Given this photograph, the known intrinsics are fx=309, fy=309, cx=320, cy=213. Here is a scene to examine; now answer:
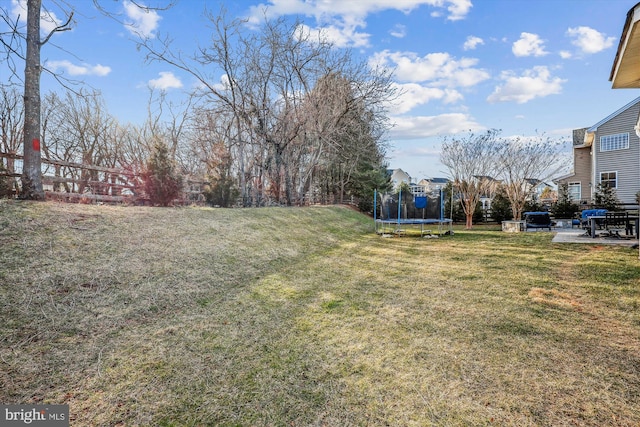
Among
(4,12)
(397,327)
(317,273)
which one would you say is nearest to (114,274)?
(317,273)

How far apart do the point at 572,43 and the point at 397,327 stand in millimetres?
11456

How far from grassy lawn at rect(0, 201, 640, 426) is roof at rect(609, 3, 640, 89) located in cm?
325

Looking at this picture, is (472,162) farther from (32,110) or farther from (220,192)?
(32,110)

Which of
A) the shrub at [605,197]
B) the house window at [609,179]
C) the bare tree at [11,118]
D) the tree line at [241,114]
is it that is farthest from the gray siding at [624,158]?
the bare tree at [11,118]

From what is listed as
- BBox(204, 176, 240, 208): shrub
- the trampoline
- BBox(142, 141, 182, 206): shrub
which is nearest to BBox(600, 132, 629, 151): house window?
the trampoline

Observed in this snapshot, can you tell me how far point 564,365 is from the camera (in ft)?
8.19

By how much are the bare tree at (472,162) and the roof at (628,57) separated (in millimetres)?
10467

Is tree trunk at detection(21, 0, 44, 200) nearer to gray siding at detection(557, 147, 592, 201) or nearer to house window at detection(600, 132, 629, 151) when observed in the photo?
house window at detection(600, 132, 629, 151)

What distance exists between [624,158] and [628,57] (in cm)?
1626

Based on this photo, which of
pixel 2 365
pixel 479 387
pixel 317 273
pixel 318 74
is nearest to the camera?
pixel 479 387

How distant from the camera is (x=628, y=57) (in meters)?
4.62

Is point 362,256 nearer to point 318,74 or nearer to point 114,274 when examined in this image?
point 114,274

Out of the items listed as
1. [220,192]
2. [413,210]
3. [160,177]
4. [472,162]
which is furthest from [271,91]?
[472,162]

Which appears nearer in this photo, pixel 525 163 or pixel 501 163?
pixel 525 163
